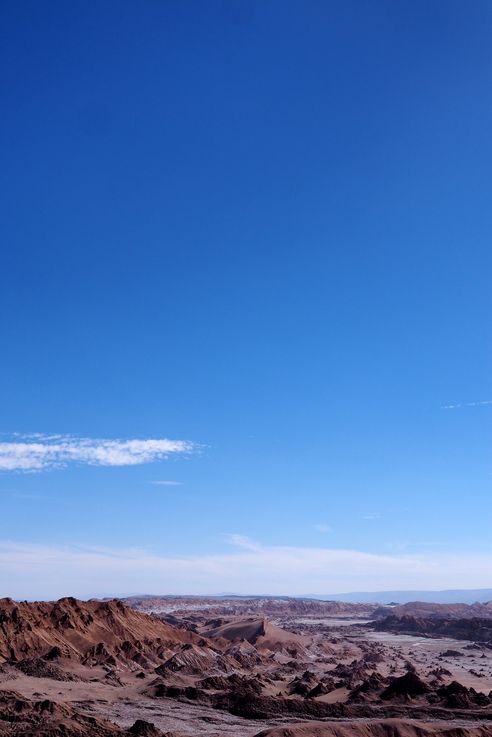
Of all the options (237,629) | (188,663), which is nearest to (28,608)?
(188,663)

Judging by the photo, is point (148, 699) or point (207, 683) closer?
point (148, 699)

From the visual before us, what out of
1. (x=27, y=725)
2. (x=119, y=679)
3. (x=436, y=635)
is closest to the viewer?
(x=27, y=725)

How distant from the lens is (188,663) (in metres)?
77.4

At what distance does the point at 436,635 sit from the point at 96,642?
104 m

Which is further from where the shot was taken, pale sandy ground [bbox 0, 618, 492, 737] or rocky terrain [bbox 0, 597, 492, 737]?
pale sandy ground [bbox 0, 618, 492, 737]

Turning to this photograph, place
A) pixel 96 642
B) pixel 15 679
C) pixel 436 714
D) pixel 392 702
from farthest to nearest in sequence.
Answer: pixel 96 642, pixel 15 679, pixel 392 702, pixel 436 714

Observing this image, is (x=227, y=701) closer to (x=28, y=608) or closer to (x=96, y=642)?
(x=96, y=642)

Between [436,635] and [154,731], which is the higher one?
[154,731]

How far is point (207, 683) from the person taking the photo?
6072 cm

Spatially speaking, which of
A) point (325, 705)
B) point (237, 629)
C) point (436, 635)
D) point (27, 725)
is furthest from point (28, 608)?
point (436, 635)

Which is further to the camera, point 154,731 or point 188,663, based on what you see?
point 188,663

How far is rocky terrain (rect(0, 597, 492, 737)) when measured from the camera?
40.9m

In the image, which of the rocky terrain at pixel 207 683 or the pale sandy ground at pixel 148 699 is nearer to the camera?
the rocky terrain at pixel 207 683

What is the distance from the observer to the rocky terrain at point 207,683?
134 ft
